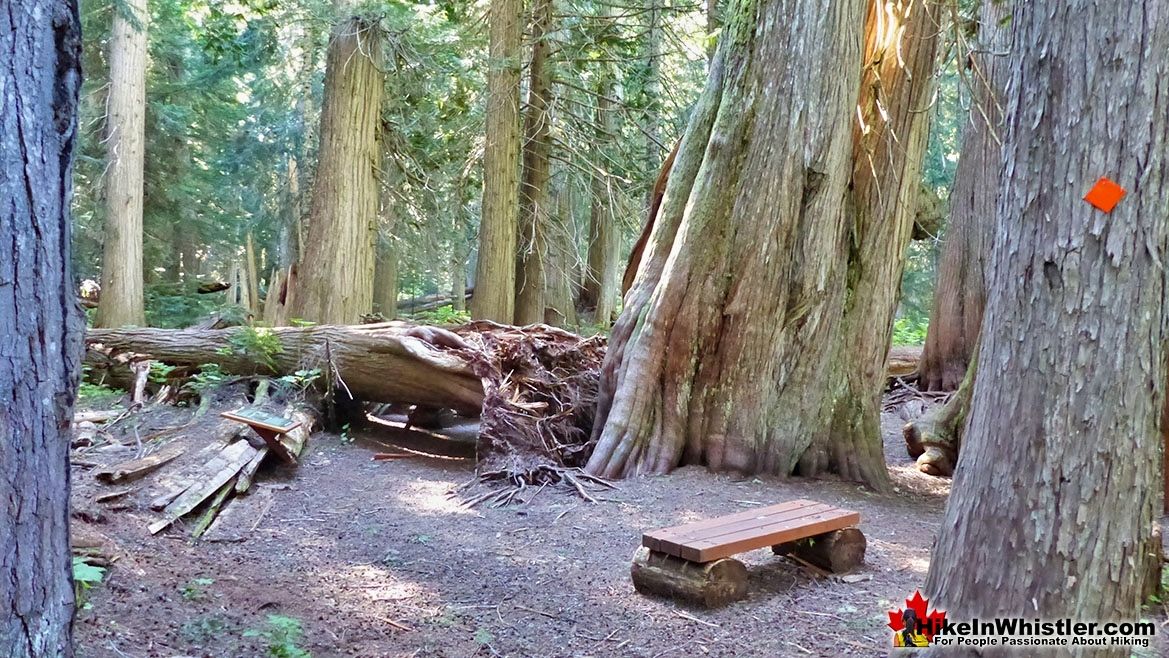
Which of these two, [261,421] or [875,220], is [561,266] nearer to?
[875,220]

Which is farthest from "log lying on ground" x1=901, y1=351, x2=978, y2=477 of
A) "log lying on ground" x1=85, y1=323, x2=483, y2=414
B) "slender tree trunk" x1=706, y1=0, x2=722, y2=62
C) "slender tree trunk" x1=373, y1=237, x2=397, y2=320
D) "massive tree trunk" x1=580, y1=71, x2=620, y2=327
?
"slender tree trunk" x1=373, y1=237, x2=397, y2=320

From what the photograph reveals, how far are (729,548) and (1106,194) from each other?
253 centimetres

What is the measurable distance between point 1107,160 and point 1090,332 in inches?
24.5

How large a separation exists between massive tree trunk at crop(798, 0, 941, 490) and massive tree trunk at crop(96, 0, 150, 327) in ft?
41.4

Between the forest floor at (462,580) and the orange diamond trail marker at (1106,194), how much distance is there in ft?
6.82

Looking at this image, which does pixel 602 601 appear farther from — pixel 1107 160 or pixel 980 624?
pixel 1107 160

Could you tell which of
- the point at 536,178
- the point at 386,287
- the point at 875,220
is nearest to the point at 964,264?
the point at 875,220

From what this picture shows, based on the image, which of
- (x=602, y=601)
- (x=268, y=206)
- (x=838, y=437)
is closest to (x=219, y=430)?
(x=602, y=601)

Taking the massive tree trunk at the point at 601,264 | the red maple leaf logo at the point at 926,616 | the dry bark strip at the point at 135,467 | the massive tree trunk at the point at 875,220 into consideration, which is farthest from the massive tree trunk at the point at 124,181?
the red maple leaf logo at the point at 926,616

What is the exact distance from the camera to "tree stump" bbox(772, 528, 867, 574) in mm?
5160

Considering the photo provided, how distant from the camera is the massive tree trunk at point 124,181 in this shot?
14.8 meters

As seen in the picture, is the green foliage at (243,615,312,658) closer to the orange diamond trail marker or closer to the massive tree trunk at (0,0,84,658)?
the massive tree trunk at (0,0,84,658)

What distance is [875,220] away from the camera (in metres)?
7.56

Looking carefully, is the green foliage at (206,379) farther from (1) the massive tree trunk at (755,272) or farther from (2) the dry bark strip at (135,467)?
(1) the massive tree trunk at (755,272)
